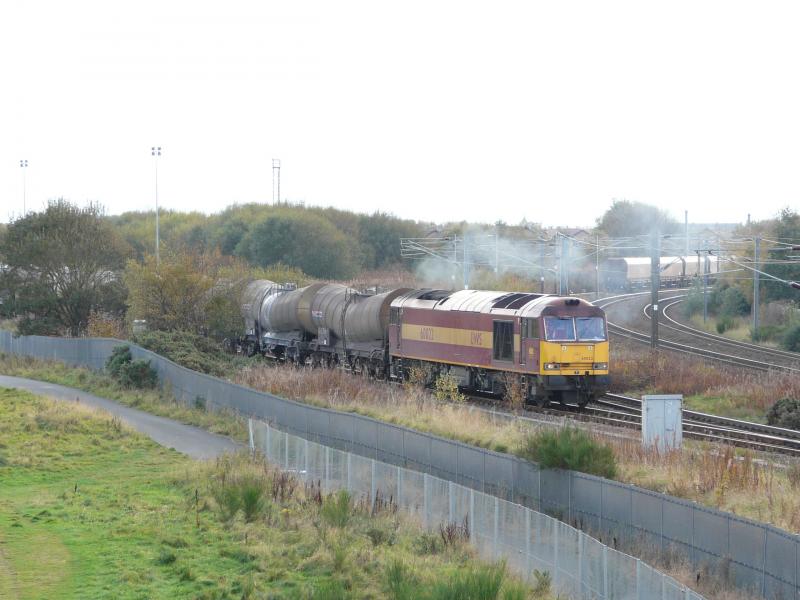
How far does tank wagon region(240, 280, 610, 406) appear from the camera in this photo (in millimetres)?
32344

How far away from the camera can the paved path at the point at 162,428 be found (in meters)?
28.6

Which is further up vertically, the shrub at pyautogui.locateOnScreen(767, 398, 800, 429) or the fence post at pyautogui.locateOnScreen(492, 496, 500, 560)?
the fence post at pyautogui.locateOnScreen(492, 496, 500, 560)

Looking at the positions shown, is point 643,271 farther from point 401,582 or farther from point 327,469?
point 401,582

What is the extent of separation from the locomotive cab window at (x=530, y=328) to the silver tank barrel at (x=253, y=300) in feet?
76.4

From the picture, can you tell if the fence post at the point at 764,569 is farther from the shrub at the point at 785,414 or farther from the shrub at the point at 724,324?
the shrub at the point at 724,324

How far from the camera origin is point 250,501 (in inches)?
789

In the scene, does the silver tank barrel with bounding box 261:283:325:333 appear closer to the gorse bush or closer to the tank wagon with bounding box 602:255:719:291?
the gorse bush

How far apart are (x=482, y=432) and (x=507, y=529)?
10307mm

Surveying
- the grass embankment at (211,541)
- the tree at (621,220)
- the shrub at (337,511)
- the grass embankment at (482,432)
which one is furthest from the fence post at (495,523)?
the tree at (621,220)

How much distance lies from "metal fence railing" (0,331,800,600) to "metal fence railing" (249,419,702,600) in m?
1.80

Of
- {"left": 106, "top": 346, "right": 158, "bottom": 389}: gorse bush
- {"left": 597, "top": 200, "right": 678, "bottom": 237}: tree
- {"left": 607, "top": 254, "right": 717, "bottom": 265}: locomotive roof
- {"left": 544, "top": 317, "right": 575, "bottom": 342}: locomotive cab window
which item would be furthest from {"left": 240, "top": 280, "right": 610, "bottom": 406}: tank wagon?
{"left": 597, "top": 200, "right": 678, "bottom": 237}: tree

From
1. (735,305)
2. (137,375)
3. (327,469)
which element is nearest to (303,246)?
(735,305)


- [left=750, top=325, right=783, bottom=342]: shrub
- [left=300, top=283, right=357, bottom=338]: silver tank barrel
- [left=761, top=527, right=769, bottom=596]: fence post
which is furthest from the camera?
[left=750, top=325, right=783, bottom=342]: shrub

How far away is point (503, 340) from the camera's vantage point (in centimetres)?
3375
